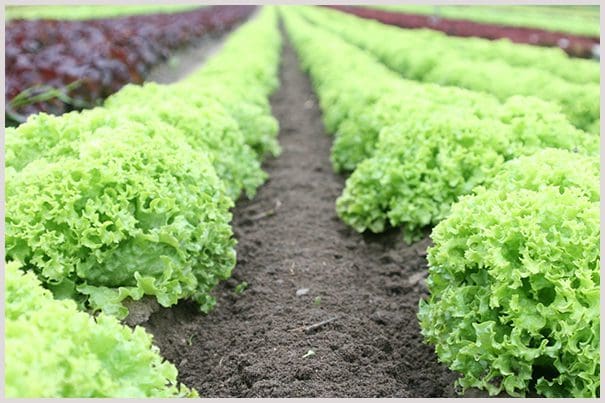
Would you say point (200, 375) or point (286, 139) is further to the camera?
point (286, 139)

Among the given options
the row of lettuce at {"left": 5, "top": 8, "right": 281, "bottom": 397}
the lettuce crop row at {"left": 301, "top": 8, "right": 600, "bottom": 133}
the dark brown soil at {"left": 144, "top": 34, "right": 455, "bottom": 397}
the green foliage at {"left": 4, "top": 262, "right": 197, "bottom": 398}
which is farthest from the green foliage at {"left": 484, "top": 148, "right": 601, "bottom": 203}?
the lettuce crop row at {"left": 301, "top": 8, "right": 600, "bottom": 133}

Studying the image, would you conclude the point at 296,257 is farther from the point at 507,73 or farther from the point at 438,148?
the point at 507,73

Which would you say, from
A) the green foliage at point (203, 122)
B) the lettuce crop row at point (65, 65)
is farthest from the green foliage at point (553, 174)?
the lettuce crop row at point (65, 65)

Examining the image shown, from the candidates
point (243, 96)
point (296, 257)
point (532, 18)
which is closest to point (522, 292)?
point (296, 257)

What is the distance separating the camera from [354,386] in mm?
4648

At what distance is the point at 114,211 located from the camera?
4562mm

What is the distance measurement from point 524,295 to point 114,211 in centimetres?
255

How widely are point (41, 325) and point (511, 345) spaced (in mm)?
2443

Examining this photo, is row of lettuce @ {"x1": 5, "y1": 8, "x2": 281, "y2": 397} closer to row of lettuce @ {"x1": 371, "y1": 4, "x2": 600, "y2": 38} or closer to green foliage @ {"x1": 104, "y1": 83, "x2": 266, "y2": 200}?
green foliage @ {"x1": 104, "y1": 83, "x2": 266, "y2": 200}

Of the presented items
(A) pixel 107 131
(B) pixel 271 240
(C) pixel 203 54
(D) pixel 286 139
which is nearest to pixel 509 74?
(D) pixel 286 139

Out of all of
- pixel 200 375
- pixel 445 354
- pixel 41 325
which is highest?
pixel 41 325

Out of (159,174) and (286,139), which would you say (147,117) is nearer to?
(159,174)

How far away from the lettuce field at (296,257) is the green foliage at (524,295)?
1cm

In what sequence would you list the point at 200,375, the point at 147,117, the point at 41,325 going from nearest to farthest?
the point at 41,325 → the point at 200,375 → the point at 147,117
